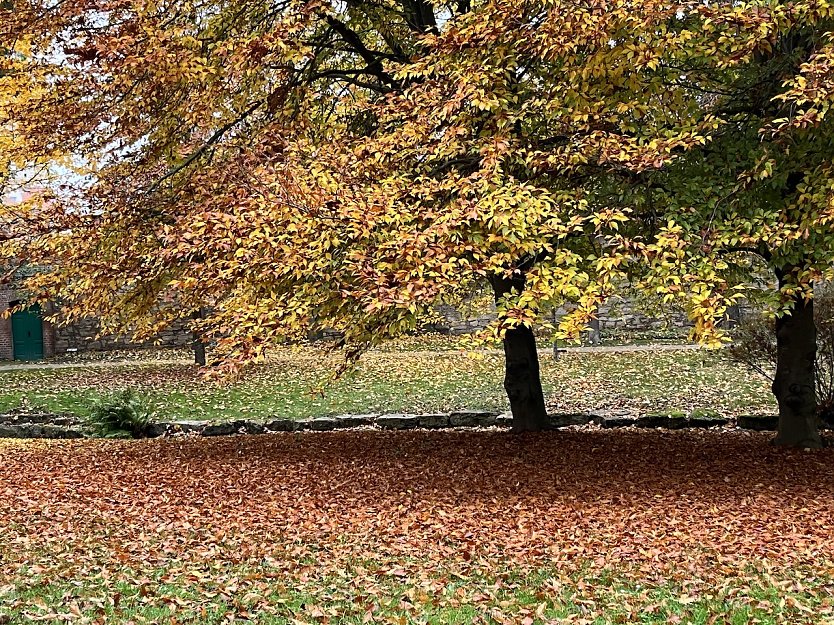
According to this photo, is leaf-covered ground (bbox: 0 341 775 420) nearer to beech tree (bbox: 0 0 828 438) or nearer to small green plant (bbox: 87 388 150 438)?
small green plant (bbox: 87 388 150 438)

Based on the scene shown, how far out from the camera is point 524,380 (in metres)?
10.5

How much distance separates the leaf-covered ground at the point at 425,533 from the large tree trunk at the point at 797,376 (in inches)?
12.8

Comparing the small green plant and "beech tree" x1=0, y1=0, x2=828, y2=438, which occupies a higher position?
"beech tree" x1=0, y1=0, x2=828, y2=438

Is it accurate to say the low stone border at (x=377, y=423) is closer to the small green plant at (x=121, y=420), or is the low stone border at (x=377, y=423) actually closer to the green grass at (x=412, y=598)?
the small green plant at (x=121, y=420)

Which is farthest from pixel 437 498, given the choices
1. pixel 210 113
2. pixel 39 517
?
pixel 210 113

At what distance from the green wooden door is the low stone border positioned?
11468mm

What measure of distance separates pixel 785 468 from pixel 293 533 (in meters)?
5.33

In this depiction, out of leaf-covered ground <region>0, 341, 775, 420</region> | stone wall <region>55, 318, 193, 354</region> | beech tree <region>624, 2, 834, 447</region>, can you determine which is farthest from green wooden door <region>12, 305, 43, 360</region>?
beech tree <region>624, 2, 834, 447</region>

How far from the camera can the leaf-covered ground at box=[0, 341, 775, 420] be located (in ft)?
45.9

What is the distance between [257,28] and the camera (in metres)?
9.27

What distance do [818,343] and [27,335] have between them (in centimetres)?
2106

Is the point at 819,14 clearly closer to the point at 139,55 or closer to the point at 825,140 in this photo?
the point at 825,140

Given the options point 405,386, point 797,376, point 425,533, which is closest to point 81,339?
point 405,386

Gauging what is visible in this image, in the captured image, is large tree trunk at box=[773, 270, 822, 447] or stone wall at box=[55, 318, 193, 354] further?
stone wall at box=[55, 318, 193, 354]
